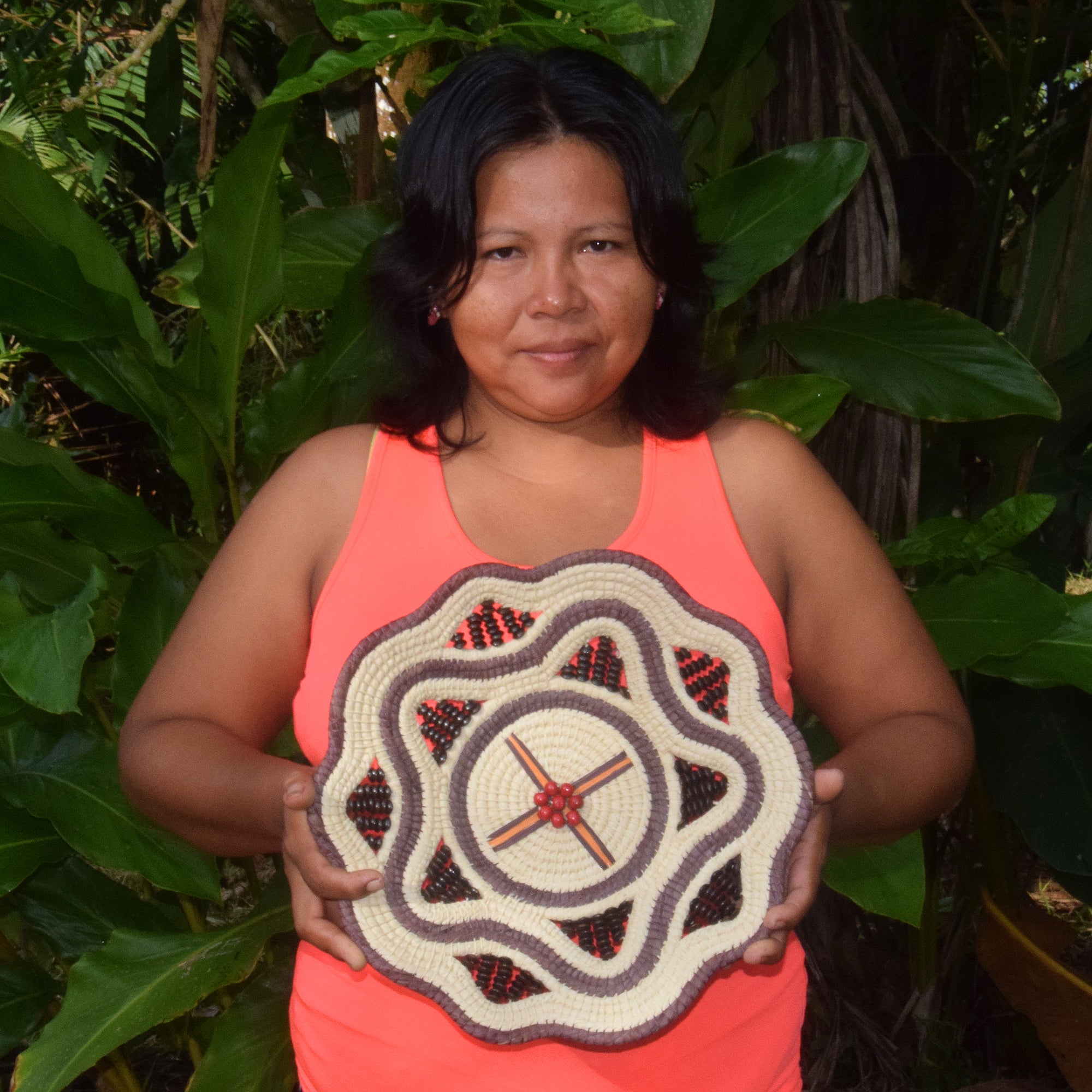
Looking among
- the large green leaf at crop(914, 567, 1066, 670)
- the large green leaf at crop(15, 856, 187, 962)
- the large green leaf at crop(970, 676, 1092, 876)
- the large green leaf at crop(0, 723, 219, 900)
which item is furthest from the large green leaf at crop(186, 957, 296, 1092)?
the large green leaf at crop(970, 676, 1092, 876)

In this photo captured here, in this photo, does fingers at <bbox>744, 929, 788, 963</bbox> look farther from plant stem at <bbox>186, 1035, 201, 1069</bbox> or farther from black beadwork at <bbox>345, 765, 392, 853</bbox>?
plant stem at <bbox>186, 1035, 201, 1069</bbox>

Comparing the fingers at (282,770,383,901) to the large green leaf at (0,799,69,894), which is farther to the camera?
the large green leaf at (0,799,69,894)

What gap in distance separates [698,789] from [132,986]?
2.04 feet

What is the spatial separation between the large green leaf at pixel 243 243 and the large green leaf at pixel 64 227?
67mm

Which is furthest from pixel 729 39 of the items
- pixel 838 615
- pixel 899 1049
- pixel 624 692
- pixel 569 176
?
pixel 899 1049

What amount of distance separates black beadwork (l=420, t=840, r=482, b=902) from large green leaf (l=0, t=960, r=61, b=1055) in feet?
2.60

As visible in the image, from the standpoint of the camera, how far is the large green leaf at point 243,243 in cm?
116

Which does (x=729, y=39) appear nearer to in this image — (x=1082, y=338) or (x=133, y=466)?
(x=1082, y=338)

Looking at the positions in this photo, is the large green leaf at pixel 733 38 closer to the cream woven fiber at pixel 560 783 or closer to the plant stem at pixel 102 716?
the cream woven fiber at pixel 560 783

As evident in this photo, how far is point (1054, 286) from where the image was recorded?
4.85 ft

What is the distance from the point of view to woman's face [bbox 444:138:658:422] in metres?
0.83

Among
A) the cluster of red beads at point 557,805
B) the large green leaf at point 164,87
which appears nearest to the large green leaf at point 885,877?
the cluster of red beads at point 557,805

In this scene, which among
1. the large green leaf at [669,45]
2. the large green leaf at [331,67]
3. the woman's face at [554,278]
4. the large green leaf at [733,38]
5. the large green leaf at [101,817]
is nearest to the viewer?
the woman's face at [554,278]

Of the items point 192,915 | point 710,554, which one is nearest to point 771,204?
point 710,554
